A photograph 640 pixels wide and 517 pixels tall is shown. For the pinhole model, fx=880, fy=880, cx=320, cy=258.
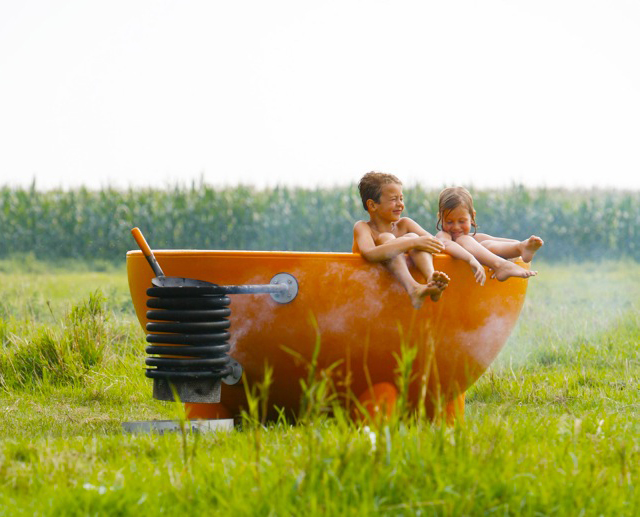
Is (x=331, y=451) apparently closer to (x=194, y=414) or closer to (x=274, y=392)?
(x=274, y=392)

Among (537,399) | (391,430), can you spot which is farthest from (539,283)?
(391,430)

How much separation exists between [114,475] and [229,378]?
133cm

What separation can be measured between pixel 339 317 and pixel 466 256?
63 cm

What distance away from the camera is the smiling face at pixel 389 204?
402 centimetres

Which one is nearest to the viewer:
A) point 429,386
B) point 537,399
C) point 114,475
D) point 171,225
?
point 114,475

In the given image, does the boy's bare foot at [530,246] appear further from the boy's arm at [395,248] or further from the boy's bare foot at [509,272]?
the boy's arm at [395,248]

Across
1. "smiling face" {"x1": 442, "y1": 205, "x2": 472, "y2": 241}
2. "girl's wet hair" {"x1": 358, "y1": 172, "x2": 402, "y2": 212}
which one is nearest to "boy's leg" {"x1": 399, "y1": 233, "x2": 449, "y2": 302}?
"girl's wet hair" {"x1": 358, "y1": 172, "x2": 402, "y2": 212}

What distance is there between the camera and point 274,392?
4.04m

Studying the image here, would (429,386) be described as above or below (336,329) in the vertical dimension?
below

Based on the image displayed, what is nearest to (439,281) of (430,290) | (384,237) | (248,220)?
(430,290)

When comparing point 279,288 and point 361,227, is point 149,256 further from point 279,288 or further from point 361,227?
point 361,227

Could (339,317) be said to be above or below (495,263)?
below

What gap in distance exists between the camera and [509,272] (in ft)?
12.9

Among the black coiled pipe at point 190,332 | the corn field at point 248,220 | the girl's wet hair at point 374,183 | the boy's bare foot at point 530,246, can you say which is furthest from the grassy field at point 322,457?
the corn field at point 248,220
